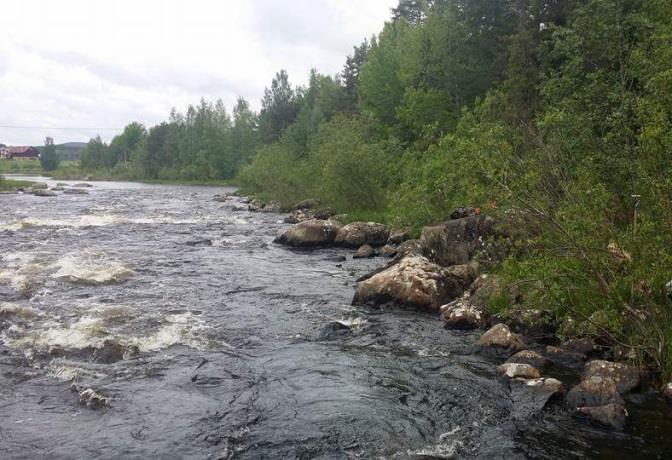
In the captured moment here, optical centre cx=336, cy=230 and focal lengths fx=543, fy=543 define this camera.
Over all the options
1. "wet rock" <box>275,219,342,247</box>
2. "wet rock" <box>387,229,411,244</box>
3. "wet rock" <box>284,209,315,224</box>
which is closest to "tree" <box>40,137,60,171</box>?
"wet rock" <box>284,209,315,224</box>

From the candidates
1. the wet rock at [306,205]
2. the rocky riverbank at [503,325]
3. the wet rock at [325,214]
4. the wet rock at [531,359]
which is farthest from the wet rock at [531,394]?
the wet rock at [306,205]

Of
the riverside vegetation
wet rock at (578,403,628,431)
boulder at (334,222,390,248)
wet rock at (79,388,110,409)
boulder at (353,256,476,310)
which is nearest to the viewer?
wet rock at (578,403,628,431)

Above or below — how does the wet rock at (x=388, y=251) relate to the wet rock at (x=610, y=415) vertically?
above

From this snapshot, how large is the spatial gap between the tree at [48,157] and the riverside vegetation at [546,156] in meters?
134

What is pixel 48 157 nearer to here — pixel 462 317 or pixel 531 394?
pixel 462 317

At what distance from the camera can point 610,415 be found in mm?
9344

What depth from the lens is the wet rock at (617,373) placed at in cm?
1043

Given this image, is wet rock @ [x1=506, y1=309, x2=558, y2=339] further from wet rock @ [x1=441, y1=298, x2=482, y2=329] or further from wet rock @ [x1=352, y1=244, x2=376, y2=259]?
wet rock @ [x1=352, y1=244, x2=376, y2=259]

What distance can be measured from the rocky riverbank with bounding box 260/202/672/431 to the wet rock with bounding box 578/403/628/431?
2cm

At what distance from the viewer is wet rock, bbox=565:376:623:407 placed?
992cm

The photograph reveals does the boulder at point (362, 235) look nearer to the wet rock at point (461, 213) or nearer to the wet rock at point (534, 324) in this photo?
the wet rock at point (461, 213)

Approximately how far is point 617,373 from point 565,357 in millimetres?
1565

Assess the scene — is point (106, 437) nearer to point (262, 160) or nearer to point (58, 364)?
point (58, 364)

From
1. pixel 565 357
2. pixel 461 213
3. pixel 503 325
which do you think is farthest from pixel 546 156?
pixel 461 213
